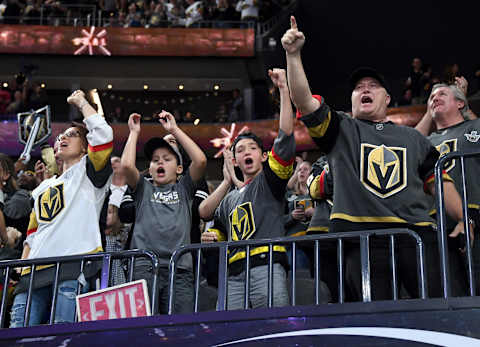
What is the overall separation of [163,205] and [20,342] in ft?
4.57

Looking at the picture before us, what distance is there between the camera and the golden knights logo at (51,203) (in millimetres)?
4215

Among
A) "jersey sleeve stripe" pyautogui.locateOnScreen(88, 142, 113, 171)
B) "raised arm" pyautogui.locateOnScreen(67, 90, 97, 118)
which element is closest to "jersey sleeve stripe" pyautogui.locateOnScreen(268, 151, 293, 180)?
"jersey sleeve stripe" pyautogui.locateOnScreen(88, 142, 113, 171)

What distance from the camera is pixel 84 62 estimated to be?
1866 centimetres

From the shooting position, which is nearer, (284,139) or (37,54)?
(284,139)

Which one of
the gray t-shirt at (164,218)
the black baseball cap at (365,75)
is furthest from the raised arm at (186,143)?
the black baseball cap at (365,75)

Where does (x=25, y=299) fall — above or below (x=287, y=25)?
below

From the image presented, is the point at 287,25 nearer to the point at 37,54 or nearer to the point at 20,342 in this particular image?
the point at 37,54

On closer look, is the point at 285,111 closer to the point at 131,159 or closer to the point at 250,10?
the point at 131,159

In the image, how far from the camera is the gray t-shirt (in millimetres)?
4211

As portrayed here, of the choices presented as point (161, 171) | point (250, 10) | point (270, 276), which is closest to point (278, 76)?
point (270, 276)

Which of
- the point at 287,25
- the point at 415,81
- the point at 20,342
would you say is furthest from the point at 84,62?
the point at 20,342

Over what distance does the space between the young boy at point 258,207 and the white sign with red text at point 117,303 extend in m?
0.57

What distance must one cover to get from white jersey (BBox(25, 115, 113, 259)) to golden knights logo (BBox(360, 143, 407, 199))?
165cm

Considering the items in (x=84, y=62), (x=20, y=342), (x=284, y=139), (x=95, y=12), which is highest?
(x=95, y=12)
